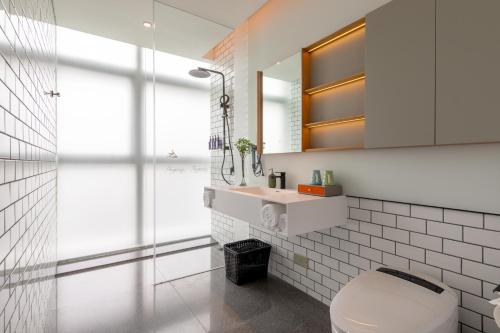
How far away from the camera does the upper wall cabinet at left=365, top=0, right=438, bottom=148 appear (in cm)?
139

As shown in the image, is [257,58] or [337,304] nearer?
[337,304]

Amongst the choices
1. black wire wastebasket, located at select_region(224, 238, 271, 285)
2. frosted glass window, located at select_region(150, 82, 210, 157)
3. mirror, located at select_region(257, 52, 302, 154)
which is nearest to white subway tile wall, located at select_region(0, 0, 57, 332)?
frosted glass window, located at select_region(150, 82, 210, 157)

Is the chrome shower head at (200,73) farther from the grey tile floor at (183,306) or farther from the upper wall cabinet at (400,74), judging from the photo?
the grey tile floor at (183,306)

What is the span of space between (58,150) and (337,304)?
317 cm

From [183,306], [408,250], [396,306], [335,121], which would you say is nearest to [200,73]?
[335,121]

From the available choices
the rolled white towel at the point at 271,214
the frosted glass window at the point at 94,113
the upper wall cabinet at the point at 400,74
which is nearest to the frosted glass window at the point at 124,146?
the frosted glass window at the point at 94,113

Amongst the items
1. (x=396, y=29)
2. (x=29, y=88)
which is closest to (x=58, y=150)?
(x=29, y=88)

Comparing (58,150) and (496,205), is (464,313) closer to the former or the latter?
(496,205)

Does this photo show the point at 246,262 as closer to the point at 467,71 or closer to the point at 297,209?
the point at 297,209

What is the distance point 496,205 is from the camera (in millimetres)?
1236

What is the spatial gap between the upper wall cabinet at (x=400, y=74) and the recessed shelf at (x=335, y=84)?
115mm

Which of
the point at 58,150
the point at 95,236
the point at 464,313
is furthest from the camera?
the point at 95,236

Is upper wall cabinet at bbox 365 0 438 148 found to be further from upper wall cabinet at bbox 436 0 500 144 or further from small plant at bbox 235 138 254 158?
small plant at bbox 235 138 254 158

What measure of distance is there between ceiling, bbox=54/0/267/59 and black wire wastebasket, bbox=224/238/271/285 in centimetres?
215
